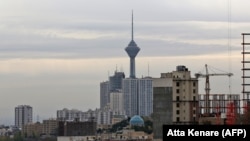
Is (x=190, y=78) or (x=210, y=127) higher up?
(x=190, y=78)

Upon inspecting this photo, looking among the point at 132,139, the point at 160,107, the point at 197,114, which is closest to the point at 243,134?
the point at 197,114

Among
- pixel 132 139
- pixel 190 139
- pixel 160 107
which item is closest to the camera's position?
pixel 190 139

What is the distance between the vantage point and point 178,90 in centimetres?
12562

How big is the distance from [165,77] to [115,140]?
7093 cm

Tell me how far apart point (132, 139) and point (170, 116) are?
248 ft

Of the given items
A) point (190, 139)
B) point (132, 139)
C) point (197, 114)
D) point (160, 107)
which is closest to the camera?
point (190, 139)

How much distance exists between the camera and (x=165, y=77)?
12938 cm

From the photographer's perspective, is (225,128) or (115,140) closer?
(225,128)

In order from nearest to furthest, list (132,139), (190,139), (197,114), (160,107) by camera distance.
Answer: (190,139) → (197,114) → (160,107) → (132,139)

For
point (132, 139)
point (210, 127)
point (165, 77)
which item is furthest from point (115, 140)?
point (210, 127)

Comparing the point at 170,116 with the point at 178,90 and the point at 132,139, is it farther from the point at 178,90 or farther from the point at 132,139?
the point at 132,139

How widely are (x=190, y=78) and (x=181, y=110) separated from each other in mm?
4290

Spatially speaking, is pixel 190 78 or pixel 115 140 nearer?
pixel 190 78

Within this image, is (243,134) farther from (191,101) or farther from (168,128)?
(191,101)
